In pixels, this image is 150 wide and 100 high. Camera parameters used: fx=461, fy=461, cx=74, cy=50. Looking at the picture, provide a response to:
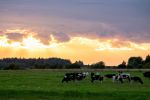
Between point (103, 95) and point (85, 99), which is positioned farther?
point (103, 95)

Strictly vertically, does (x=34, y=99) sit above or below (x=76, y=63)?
below

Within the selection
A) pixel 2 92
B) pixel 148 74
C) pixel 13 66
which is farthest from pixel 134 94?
pixel 13 66

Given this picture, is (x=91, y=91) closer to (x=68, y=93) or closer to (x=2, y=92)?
(x=68, y=93)

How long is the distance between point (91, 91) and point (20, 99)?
7.51m

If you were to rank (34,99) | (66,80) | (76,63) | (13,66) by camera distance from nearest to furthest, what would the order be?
(34,99) → (66,80) → (13,66) → (76,63)

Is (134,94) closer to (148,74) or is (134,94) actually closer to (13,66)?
(148,74)

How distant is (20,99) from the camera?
1476 inches

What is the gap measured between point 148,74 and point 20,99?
38.8 metres

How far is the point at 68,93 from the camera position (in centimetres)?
4125

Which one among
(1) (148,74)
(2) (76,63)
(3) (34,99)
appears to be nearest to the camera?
(3) (34,99)

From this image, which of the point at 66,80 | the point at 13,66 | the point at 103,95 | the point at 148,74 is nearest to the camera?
the point at 103,95

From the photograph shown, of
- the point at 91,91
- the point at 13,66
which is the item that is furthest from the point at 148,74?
the point at 13,66

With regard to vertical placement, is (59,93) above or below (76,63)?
below

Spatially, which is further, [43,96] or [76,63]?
[76,63]
